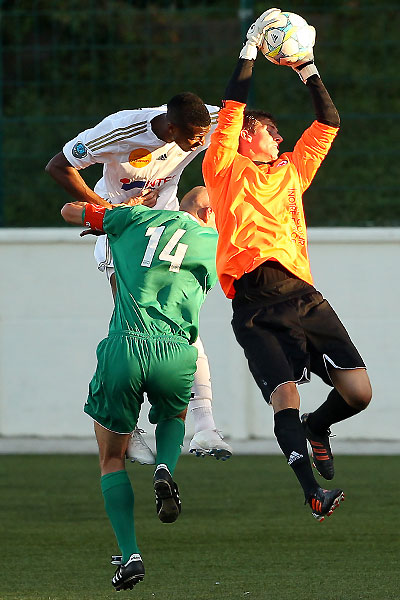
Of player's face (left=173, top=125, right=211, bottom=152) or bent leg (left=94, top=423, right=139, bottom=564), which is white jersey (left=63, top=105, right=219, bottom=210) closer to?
player's face (left=173, top=125, right=211, bottom=152)

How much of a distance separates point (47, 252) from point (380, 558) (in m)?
5.63

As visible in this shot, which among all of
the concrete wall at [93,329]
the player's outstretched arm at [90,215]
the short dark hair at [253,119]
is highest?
the short dark hair at [253,119]

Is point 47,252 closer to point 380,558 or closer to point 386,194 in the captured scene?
point 386,194

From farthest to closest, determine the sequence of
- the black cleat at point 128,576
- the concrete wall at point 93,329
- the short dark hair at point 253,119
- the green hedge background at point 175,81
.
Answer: the green hedge background at point 175,81 → the concrete wall at point 93,329 → the short dark hair at point 253,119 → the black cleat at point 128,576

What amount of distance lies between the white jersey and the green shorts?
158 centimetres

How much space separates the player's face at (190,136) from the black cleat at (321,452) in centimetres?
155

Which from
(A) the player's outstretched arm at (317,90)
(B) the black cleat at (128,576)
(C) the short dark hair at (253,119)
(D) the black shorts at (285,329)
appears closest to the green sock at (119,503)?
(B) the black cleat at (128,576)

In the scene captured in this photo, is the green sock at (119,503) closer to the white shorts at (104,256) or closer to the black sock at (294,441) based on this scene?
the black sock at (294,441)

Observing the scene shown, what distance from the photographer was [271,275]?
640cm

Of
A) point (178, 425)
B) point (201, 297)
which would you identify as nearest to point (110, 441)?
point (178, 425)

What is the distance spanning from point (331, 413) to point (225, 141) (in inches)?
58.1

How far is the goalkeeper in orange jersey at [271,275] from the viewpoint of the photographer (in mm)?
6316

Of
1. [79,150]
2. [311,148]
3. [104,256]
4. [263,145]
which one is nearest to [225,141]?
[263,145]

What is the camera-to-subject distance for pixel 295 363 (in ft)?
20.9
